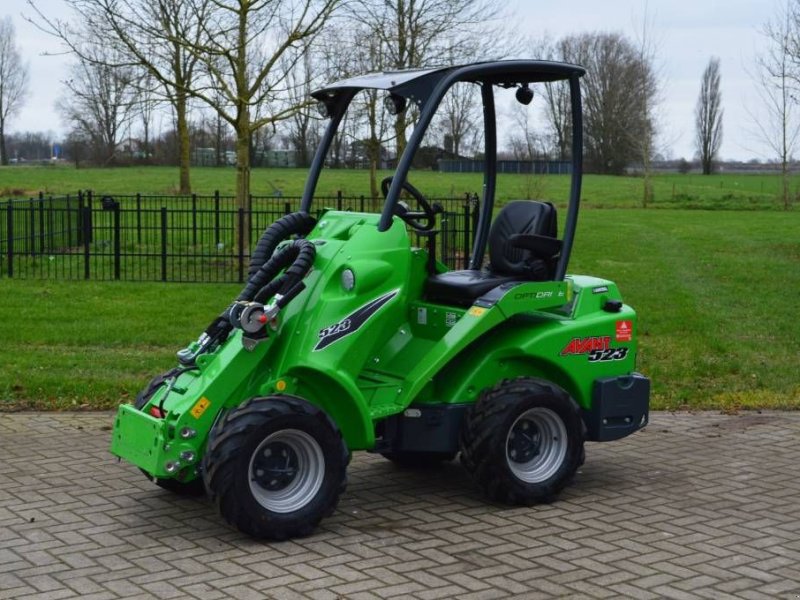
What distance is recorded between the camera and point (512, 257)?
7.80 m

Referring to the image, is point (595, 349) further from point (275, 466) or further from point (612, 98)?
point (612, 98)

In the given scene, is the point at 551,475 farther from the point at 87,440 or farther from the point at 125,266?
the point at 125,266

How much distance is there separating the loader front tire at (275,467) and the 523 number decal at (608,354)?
1907 mm

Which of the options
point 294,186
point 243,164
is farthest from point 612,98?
point 243,164

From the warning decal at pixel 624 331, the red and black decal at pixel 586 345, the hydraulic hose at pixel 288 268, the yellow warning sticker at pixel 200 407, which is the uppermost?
the hydraulic hose at pixel 288 268

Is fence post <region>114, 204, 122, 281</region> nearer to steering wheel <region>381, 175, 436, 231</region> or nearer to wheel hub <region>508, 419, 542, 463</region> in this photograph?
steering wheel <region>381, 175, 436, 231</region>

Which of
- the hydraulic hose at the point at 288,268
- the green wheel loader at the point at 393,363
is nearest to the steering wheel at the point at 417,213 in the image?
the green wheel loader at the point at 393,363

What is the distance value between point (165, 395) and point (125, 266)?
14497mm

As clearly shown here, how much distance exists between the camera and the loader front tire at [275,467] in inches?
248

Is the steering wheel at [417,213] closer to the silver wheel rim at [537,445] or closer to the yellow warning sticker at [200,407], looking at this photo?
the silver wheel rim at [537,445]

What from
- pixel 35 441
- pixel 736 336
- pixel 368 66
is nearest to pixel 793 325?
pixel 736 336

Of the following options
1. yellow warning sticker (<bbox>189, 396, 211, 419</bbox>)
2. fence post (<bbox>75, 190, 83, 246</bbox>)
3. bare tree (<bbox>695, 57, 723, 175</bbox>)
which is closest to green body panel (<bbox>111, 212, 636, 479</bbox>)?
yellow warning sticker (<bbox>189, 396, 211, 419</bbox>)

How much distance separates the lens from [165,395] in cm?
691

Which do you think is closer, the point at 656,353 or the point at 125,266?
the point at 656,353
